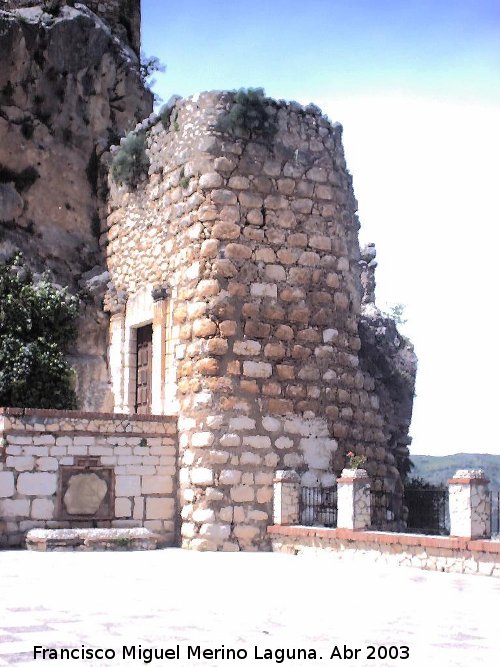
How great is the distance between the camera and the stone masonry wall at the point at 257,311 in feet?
49.9

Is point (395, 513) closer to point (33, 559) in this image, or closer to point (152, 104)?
point (33, 559)

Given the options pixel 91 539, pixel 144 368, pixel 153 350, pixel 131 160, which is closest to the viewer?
pixel 91 539

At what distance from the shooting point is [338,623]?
689cm

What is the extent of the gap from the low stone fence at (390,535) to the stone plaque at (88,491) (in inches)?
111

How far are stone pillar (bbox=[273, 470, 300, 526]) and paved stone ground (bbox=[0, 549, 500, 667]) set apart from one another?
2.70 meters

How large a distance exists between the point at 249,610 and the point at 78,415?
8.11 m

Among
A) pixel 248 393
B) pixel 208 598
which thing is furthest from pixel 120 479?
pixel 208 598

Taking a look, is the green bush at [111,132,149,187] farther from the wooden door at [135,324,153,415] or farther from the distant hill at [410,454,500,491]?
the distant hill at [410,454,500,491]

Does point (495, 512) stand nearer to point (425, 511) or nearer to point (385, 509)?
point (425, 511)

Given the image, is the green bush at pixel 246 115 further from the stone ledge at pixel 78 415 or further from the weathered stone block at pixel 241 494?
the weathered stone block at pixel 241 494

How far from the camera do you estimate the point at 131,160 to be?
60.1 ft

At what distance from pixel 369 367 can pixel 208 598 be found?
1052cm

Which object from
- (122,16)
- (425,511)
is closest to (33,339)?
(425,511)

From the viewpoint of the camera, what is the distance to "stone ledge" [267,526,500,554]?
10.7 metres
